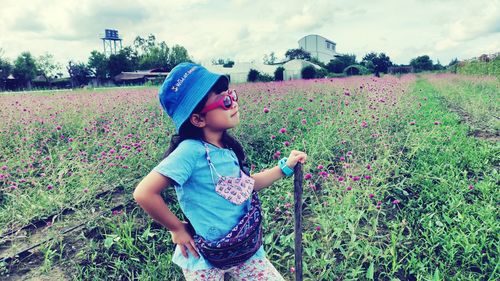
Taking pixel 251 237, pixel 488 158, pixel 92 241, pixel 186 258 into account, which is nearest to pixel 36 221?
pixel 92 241

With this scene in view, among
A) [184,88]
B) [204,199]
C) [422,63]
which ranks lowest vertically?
[204,199]

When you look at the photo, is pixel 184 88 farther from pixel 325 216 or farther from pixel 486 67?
pixel 486 67

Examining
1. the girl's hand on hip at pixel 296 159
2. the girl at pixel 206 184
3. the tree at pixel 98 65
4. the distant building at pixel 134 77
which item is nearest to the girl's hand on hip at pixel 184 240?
the girl at pixel 206 184

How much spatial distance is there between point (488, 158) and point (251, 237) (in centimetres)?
345

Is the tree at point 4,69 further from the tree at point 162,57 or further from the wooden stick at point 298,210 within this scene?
the wooden stick at point 298,210

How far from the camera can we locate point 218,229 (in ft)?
4.32

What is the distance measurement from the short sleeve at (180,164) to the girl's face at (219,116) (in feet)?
0.37

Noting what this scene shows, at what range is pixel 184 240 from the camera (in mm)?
1316

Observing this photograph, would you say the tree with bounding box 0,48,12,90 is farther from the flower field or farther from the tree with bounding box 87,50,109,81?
the flower field

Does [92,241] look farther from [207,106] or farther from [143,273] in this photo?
[207,106]

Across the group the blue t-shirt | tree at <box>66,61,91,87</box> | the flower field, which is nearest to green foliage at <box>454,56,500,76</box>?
the flower field

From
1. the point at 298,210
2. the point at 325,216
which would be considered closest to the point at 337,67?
the point at 325,216

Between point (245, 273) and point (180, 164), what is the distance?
540 millimetres

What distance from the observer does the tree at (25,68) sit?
47.0 metres
